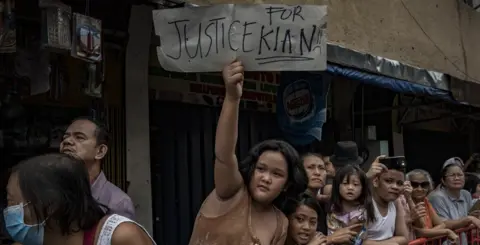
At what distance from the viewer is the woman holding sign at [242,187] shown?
274cm

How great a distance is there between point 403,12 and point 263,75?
6.84ft

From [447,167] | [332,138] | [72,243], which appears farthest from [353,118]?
[72,243]

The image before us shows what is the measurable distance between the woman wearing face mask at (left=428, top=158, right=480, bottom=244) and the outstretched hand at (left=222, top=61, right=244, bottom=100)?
4.04 m

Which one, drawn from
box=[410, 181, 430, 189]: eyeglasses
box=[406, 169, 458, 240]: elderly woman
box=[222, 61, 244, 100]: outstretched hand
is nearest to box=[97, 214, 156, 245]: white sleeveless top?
box=[222, 61, 244, 100]: outstretched hand

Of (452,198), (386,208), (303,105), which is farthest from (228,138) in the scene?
(452,198)

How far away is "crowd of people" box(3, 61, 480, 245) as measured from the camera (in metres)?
2.21

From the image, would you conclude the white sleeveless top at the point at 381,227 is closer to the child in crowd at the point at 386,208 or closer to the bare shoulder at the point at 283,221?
the child in crowd at the point at 386,208

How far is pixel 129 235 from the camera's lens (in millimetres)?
2256

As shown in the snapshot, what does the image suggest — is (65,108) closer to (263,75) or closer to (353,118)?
(263,75)

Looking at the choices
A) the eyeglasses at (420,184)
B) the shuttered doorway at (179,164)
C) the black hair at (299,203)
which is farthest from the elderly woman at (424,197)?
the black hair at (299,203)

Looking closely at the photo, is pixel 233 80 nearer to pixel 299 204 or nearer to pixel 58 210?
pixel 299 204

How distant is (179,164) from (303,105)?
4.63 feet

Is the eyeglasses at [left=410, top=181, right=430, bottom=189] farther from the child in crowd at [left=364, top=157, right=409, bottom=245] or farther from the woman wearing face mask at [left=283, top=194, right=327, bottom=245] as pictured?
the woman wearing face mask at [left=283, top=194, right=327, bottom=245]

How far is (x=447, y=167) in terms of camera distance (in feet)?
21.2
